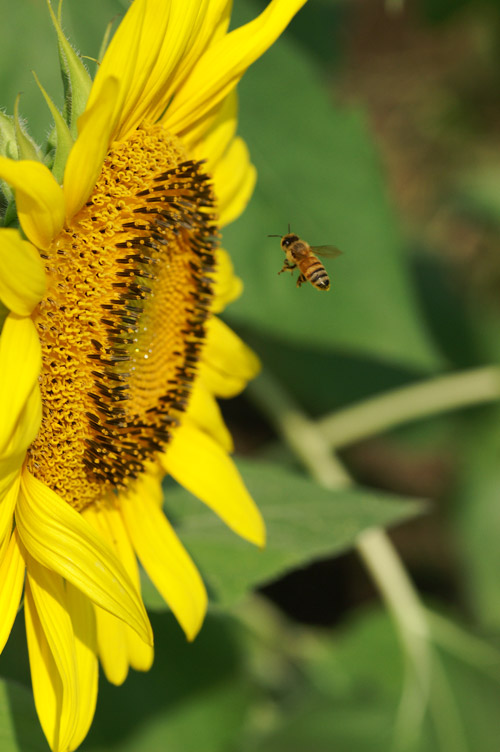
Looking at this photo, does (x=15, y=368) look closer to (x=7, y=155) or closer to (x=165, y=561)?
(x=7, y=155)

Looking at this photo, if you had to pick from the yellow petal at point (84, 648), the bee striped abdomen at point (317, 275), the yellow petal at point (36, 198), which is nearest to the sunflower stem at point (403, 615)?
the bee striped abdomen at point (317, 275)

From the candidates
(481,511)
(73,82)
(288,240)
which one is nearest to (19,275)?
(73,82)

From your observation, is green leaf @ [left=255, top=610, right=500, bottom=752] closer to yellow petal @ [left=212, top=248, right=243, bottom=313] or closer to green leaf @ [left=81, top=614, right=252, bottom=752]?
green leaf @ [left=81, top=614, right=252, bottom=752]

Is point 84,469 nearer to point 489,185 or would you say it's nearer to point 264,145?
point 264,145

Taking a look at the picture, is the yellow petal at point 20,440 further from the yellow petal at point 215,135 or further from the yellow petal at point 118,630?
the yellow petal at point 215,135

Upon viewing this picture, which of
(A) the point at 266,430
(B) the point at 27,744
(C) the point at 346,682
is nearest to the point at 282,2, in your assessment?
(B) the point at 27,744

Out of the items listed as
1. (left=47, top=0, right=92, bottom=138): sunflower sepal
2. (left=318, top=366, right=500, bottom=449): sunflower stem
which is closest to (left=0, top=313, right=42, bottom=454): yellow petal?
(left=47, top=0, right=92, bottom=138): sunflower sepal
